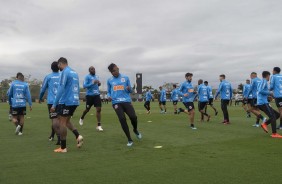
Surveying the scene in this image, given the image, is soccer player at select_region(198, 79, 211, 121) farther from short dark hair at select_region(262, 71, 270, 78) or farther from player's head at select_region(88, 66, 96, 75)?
player's head at select_region(88, 66, 96, 75)

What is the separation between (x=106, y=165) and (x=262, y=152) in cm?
339

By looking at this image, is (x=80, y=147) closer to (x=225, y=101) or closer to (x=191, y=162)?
(x=191, y=162)

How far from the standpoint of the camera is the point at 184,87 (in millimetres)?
12547

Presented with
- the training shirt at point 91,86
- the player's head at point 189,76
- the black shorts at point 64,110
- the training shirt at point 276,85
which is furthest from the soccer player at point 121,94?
the training shirt at point 276,85

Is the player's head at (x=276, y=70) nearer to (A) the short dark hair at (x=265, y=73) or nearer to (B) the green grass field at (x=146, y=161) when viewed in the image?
(A) the short dark hair at (x=265, y=73)

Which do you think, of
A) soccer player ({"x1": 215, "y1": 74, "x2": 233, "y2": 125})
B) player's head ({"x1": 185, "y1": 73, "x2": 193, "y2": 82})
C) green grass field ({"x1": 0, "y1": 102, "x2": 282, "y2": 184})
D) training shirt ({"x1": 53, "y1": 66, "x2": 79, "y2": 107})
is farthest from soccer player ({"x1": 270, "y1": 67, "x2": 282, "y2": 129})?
training shirt ({"x1": 53, "y1": 66, "x2": 79, "y2": 107})

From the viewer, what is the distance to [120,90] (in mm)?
8695

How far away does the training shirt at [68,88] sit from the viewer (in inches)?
293

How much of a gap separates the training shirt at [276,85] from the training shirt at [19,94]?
812 centimetres

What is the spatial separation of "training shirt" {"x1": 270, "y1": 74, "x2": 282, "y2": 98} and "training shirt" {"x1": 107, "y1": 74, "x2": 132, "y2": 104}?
523 centimetres

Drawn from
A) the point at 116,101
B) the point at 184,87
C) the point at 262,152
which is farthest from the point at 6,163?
the point at 184,87

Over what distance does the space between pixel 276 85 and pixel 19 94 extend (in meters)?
8.60

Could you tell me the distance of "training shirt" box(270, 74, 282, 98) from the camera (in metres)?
10.9

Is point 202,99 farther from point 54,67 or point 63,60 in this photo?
point 63,60
